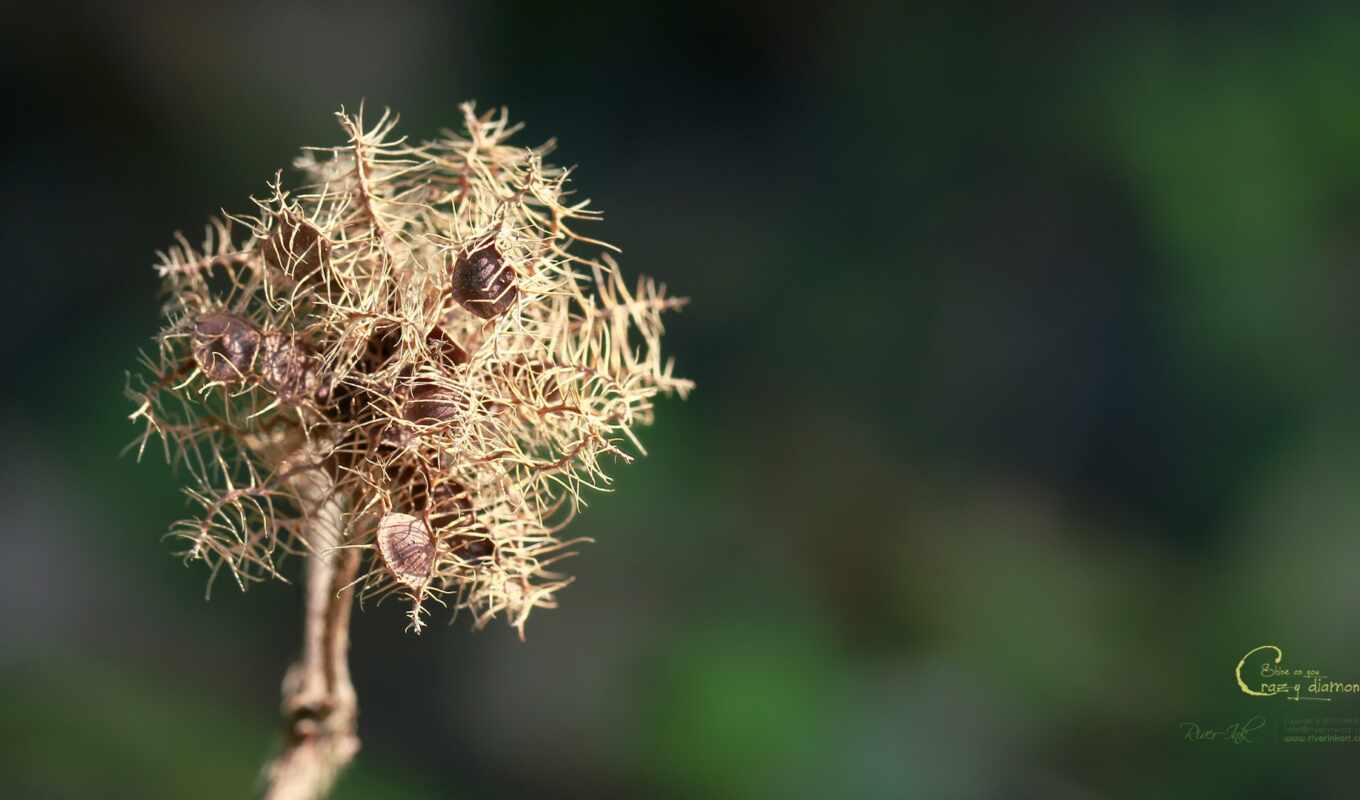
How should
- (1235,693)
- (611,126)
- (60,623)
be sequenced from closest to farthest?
(1235,693) < (60,623) < (611,126)

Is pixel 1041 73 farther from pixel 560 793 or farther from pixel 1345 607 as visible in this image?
pixel 560 793

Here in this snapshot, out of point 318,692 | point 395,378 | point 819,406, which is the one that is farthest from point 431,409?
point 819,406

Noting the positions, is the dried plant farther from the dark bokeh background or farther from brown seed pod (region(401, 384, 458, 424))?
the dark bokeh background

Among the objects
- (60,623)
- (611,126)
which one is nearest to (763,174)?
(611,126)

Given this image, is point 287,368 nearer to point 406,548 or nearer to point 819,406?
point 406,548

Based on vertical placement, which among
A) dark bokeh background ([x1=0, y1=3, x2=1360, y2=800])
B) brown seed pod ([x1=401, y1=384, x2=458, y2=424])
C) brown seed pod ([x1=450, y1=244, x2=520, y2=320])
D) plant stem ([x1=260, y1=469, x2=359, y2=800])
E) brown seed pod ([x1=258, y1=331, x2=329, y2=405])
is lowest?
plant stem ([x1=260, y1=469, x2=359, y2=800])

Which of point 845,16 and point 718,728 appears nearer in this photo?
point 718,728

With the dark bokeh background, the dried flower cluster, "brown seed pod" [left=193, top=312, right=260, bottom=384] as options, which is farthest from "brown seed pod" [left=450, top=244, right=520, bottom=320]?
the dark bokeh background
